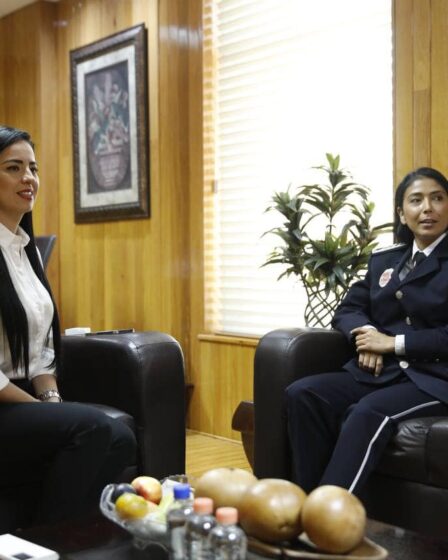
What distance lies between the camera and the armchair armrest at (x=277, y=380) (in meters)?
2.53

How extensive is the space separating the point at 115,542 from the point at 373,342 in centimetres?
133

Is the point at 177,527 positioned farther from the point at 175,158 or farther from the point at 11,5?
the point at 11,5

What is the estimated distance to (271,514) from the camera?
1320 mm

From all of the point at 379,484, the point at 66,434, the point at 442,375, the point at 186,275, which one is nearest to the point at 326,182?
the point at 186,275

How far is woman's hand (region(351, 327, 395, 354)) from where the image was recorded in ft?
8.39

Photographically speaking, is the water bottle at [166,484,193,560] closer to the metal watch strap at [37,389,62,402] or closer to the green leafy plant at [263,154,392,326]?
the metal watch strap at [37,389,62,402]

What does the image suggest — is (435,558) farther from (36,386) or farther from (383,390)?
(36,386)

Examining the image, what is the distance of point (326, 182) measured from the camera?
12.4ft

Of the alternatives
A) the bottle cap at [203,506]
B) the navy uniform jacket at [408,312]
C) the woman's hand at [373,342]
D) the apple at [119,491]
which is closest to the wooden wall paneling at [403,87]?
the navy uniform jacket at [408,312]

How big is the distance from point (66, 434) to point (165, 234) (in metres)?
2.55

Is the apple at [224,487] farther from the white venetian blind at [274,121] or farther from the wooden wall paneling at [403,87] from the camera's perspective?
the white venetian blind at [274,121]

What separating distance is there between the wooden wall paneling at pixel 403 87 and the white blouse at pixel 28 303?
167 cm

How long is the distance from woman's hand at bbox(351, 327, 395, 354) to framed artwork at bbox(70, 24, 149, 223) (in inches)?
88.4

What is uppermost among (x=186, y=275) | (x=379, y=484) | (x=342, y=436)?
(x=186, y=275)
